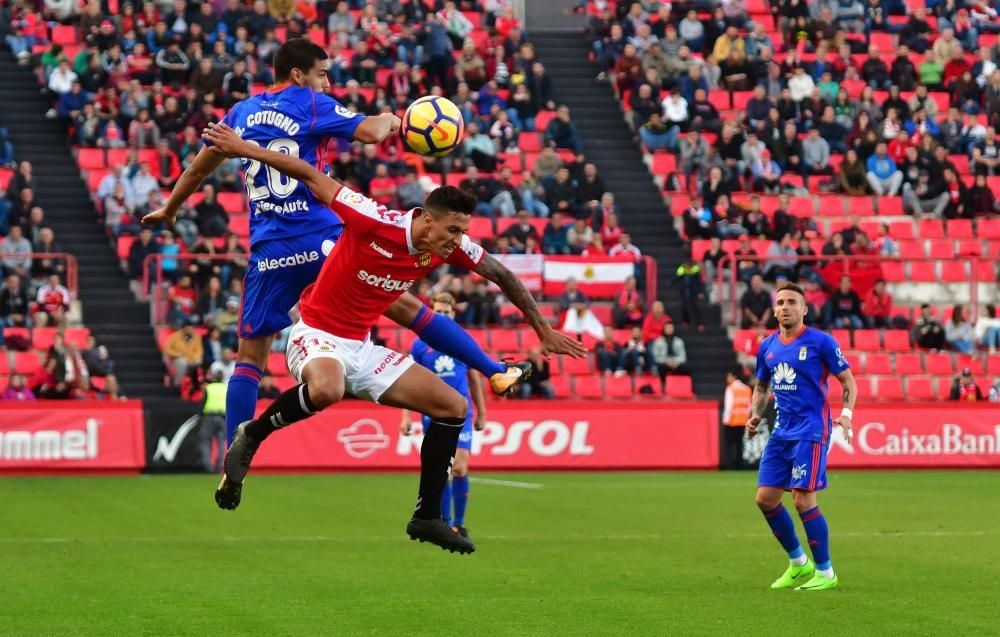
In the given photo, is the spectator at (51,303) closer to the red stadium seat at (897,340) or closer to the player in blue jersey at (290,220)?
the red stadium seat at (897,340)

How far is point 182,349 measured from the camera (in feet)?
86.5

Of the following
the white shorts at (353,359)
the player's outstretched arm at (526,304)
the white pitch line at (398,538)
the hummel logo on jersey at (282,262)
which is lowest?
the white pitch line at (398,538)

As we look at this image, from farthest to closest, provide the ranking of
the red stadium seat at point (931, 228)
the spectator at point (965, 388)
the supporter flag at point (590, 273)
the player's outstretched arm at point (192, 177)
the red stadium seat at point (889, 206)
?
the red stadium seat at point (889, 206) < the red stadium seat at point (931, 228) < the supporter flag at point (590, 273) < the spectator at point (965, 388) < the player's outstretched arm at point (192, 177)

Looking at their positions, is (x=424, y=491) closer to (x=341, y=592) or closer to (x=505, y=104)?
(x=341, y=592)

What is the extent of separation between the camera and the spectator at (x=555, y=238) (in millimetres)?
28562

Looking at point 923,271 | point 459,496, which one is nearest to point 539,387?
point 923,271

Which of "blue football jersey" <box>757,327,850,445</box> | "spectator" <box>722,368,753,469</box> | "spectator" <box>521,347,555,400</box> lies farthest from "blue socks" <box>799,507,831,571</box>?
"spectator" <box>521,347,555,400</box>

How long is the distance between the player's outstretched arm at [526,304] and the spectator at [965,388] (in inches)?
738

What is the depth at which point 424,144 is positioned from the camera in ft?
33.3

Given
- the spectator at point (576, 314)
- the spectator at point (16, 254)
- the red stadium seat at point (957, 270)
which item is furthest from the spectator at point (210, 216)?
the red stadium seat at point (957, 270)

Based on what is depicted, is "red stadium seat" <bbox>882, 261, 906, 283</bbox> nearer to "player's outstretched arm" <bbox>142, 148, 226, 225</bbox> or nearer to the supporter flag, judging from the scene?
the supporter flag

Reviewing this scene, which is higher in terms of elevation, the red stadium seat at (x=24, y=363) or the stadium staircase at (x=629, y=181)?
the stadium staircase at (x=629, y=181)

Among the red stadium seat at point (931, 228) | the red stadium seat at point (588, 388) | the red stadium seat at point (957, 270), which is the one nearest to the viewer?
the red stadium seat at point (588, 388)

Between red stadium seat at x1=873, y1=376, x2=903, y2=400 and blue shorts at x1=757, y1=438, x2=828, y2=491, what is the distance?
15376mm
